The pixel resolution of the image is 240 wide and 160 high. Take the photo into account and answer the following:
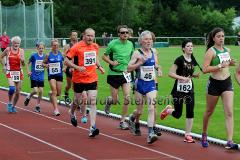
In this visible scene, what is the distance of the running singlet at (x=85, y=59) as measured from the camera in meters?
13.3

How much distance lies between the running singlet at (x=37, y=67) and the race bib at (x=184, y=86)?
6.25 meters

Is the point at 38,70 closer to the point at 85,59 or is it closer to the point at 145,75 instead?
the point at 85,59

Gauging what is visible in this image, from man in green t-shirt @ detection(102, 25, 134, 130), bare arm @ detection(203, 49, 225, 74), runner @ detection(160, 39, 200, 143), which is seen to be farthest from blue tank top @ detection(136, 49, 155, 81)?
man in green t-shirt @ detection(102, 25, 134, 130)

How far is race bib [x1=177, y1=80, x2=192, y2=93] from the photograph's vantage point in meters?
12.3

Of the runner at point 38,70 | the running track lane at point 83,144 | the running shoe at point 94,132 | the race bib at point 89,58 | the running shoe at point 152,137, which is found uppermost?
the race bib at point 89,58

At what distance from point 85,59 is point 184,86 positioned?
2159mm

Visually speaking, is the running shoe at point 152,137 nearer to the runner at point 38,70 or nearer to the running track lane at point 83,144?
the running track lane at point 83,144

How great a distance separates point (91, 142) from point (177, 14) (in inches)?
2957

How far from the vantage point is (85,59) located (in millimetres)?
13336

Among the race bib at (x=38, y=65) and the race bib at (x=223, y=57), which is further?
the race bib at (x=38, y=65)

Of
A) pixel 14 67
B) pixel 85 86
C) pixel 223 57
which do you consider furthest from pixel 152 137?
pixel 14 67

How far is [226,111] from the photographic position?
1141cm

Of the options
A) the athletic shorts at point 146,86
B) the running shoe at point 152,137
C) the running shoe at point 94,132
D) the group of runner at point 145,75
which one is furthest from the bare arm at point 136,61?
the running shoe at point 94,132

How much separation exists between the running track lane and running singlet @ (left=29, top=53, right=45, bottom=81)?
7.78 feet
